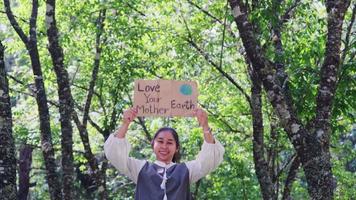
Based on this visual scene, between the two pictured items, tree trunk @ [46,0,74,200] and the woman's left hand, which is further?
tree trunk @ [46,0,74,200]

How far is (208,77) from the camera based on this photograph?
45.8 feet

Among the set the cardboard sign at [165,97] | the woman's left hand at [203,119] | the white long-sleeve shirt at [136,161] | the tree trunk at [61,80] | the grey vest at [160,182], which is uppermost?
the tree trunk at [61,80]

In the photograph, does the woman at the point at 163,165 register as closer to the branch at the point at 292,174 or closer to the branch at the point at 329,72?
the branch at the point at 329,72

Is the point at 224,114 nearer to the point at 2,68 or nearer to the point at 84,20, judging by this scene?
the point at 84,20

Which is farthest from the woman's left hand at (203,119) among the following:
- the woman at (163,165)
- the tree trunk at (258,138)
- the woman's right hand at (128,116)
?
the tree trunk at (258,138)

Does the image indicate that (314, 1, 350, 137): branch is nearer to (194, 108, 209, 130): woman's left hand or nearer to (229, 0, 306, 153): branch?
(229, 0, 306, 153): branch

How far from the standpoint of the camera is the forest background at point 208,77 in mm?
5570

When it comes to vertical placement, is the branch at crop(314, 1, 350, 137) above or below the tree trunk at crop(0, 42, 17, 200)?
above

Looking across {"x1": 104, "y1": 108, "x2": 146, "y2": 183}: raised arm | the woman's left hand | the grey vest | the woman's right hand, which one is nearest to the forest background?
the woman's left hand

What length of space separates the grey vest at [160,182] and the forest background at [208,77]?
1430 millimetres

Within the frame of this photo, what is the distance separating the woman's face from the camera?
430 centimetres

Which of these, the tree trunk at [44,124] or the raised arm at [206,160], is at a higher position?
the tree trunk at [44,124]

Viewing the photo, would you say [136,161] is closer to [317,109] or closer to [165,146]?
[165,146]

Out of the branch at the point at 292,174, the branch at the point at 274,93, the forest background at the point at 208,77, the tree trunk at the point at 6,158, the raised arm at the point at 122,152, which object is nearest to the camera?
the raised arm at the point at 122,152
